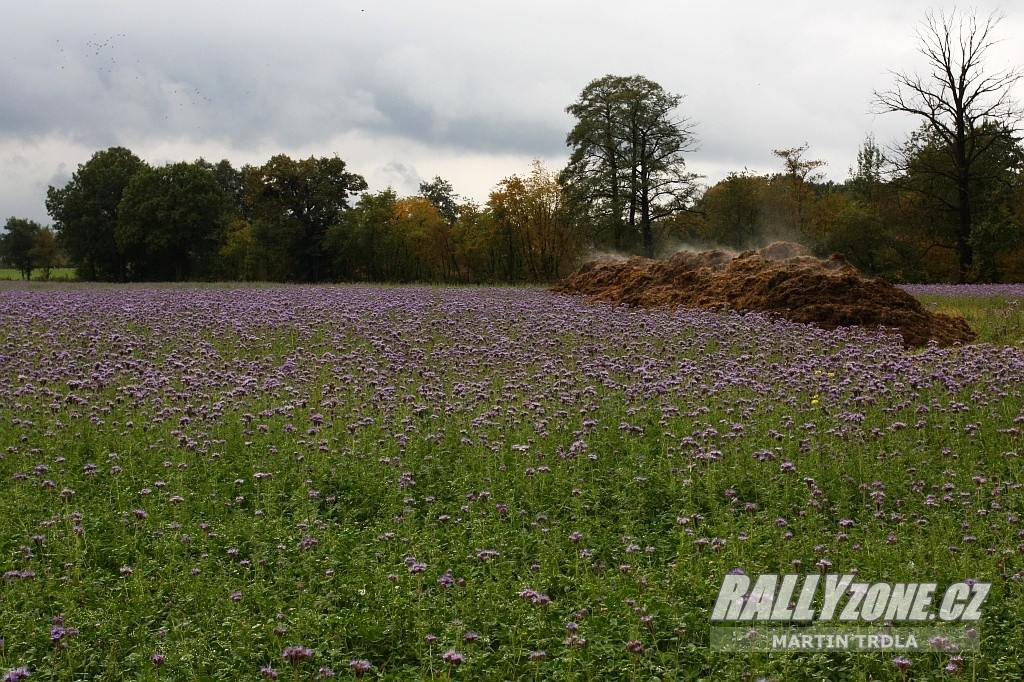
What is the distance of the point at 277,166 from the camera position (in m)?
55.3

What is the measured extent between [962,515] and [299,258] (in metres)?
53.3

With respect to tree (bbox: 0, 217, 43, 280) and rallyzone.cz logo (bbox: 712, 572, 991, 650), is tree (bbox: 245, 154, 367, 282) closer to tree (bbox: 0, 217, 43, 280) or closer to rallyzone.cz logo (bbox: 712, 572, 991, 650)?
rallyzone.cz logo (bbox: 712, 572, 991, 650)

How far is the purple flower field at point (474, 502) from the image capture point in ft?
17.4

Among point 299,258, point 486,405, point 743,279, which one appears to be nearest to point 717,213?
point 299,258

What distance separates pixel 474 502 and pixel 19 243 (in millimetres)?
130554

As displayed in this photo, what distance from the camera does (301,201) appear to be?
5622cm

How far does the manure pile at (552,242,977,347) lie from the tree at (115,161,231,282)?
4979 cm

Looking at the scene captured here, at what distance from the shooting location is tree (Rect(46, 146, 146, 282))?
72.6 metres

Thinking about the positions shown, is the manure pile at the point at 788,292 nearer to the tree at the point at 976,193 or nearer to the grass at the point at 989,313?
the grass at the point at 989,313

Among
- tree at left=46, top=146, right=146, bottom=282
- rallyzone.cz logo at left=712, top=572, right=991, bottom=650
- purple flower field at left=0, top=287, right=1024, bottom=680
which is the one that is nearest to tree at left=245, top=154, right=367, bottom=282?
tree at left=46, top=146, right=146, bottom=282

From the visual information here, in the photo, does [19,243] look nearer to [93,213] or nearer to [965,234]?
[93,213]

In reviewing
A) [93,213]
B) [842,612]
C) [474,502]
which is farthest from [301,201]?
[842,612]

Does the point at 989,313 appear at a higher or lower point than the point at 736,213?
lower

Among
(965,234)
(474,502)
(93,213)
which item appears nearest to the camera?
(474,502)
